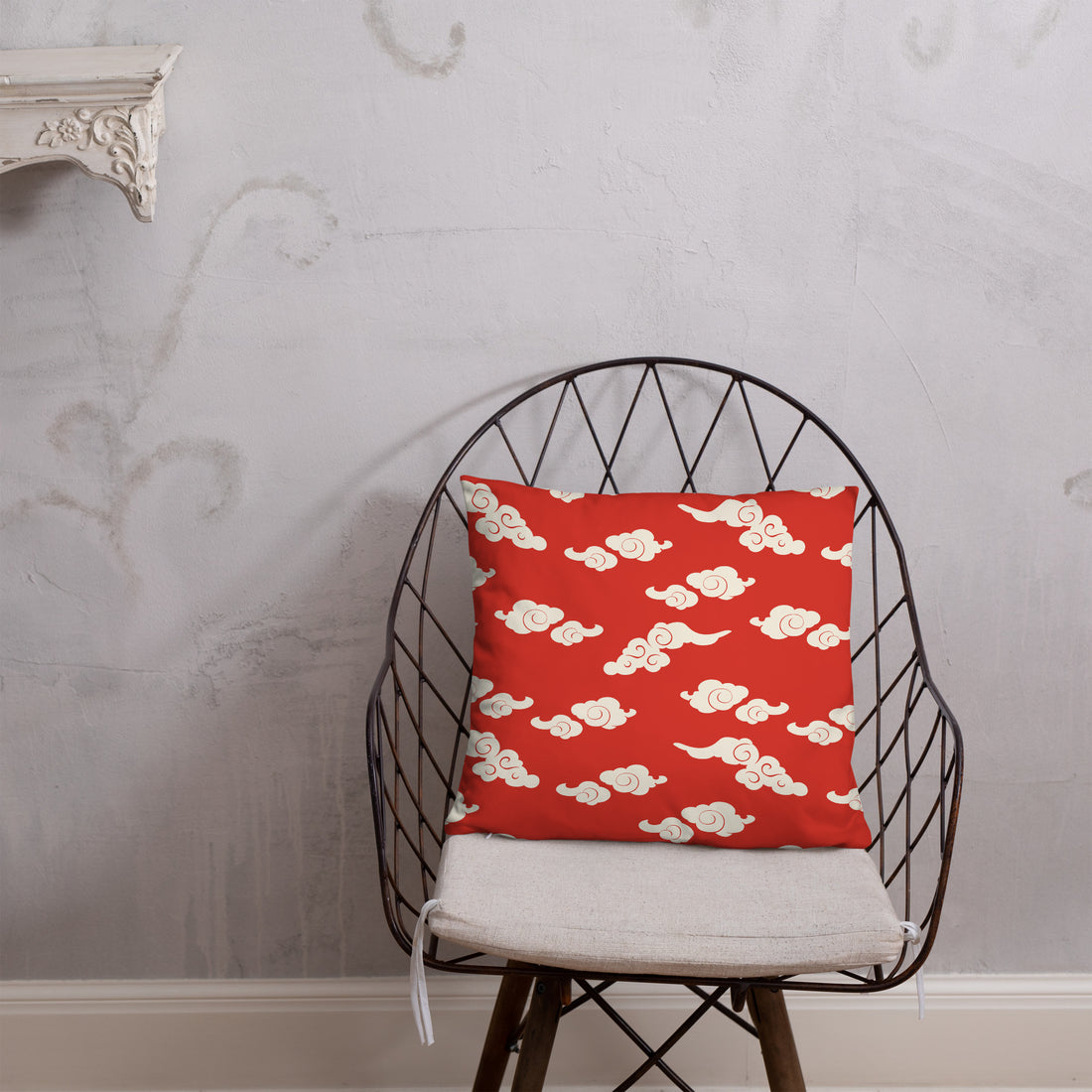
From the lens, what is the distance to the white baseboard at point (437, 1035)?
1.45 meters

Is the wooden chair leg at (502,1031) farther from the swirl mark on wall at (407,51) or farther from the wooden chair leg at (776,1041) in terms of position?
the swirl mark on wall at (407,51)

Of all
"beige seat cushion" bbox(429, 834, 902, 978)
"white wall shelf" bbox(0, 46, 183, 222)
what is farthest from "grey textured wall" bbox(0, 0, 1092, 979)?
"beige seat cushion" bbox(429, 834, 902, 978)

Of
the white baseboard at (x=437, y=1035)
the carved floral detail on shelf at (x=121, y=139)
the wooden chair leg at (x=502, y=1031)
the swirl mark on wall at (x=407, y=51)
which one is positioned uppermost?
the swirl mark on wall at (x=407, y=51)

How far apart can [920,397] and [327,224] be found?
0.84 m

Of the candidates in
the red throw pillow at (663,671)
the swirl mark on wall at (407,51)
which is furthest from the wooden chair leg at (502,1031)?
the swirl mark on wall at (407,51)

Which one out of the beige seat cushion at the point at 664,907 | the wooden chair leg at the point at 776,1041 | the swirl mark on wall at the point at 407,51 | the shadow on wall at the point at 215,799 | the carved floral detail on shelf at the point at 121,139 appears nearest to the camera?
the beige seat cushion at the point at 664,907

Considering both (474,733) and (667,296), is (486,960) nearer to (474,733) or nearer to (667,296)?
(474,733)

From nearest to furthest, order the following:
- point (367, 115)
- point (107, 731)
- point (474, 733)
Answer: point (474, 733)
point (367, 115)
point (107, 731)

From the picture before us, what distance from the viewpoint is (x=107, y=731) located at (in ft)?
4.63

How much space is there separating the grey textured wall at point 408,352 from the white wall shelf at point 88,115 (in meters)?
0.14

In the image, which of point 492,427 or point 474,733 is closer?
point 474,733

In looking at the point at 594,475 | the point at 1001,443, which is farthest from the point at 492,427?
the point at 1001,443

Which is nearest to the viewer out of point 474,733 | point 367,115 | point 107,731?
point 474,733

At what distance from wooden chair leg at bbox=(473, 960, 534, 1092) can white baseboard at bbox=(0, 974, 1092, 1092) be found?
0.25m
